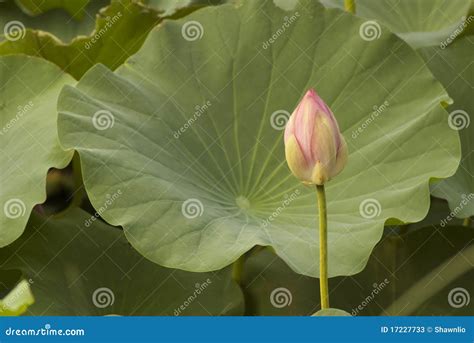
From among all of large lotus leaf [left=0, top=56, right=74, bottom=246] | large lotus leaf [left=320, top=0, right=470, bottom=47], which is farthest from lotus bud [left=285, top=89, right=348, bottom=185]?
large lotus leaf [left=320, top=0, right=470, bottom=47]

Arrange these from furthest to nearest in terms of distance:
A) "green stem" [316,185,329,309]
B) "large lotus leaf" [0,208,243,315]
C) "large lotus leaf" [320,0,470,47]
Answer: "large lotus leaf" [320,0,470,47] < "large lotus leaf" [0,208,243,315] < "green stem" [316,185,329,309]

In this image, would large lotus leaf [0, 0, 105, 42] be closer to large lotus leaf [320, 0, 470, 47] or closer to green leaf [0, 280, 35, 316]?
large lotus leaf [320, 0, 470, 47]

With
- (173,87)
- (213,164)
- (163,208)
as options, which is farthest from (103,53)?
(163,208)

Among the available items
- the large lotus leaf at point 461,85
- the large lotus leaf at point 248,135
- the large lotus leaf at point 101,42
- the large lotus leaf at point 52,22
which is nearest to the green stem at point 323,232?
the large lotus leaf at point 248,135

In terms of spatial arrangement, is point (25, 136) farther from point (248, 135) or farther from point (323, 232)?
point (323, 232)

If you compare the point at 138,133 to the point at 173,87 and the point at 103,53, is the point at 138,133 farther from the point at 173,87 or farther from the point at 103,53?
the point at 103,53

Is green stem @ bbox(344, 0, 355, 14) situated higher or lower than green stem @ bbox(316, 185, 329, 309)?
higher

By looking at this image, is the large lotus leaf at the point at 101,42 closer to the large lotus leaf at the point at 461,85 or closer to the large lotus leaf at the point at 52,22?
the large lotus leaf at the point at 52,22
